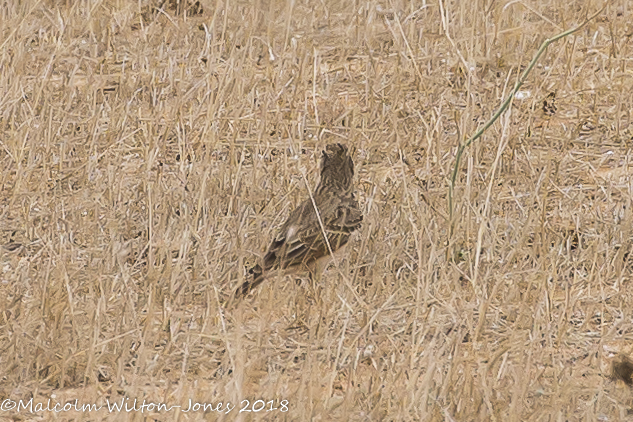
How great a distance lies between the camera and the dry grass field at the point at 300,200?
4.54 m

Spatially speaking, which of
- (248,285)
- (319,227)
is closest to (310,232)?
(319,227)

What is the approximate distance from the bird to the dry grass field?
98 mm

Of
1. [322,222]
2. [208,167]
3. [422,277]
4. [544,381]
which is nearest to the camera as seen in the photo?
[544,381]

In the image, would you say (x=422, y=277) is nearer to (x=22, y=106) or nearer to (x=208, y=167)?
(x=208, y=167)

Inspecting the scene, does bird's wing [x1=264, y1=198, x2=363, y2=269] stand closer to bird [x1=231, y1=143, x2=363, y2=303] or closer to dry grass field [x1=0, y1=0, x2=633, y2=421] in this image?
bird [x1=231, y1=143, x2=363, y2=303]

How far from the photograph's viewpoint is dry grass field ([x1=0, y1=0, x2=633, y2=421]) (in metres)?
4.54

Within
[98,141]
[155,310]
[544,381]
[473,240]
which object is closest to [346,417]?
[544,381]

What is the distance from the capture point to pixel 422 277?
194 inches

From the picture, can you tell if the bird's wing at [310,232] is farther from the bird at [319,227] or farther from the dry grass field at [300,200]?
the dry grass field at [300,200]

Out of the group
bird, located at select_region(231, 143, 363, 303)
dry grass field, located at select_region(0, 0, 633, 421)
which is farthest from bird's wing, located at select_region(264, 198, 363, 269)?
dry grass field, located at select_region(0, 0, 633, 421)

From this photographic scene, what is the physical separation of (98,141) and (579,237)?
9.07 ft

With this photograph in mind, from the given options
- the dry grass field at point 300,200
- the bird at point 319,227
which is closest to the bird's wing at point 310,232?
the bird at point 319,227

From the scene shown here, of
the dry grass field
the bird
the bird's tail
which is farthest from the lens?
the bird

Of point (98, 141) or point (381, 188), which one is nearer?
point (381, 188)
